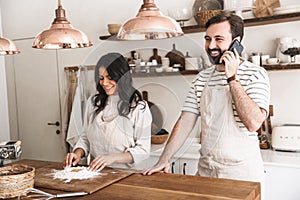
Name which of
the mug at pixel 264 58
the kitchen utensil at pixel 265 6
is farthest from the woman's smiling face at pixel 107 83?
the kitchen utensil at pixel 265 6

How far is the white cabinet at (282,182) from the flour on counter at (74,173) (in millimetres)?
1314

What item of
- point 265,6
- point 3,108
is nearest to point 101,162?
point 265,6

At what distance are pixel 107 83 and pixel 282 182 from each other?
54.3 inches

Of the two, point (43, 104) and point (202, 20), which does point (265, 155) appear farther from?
point (43, 104)

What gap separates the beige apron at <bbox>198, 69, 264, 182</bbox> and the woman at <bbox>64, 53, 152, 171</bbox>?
0.31 metres

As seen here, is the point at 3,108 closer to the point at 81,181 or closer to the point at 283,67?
the point at 81,181

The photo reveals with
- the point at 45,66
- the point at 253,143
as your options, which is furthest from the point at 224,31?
the point at 45,66

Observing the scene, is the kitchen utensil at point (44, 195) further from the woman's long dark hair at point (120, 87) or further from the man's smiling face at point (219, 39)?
the man's smiling face at point (219, 39)

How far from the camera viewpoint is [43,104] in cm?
403

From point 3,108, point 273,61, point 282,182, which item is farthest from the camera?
point 3,108

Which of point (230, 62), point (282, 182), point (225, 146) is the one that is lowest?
point (282, 182)

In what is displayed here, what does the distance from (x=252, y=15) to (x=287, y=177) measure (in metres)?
1.29

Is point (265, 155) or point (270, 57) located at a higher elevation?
point (270, 57)

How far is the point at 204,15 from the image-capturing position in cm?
287
